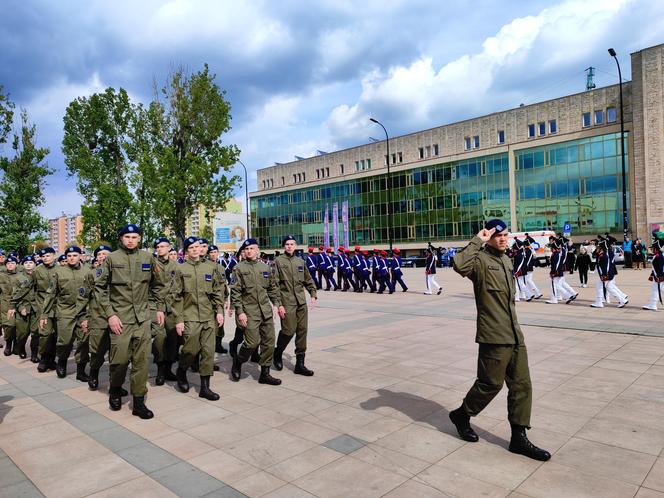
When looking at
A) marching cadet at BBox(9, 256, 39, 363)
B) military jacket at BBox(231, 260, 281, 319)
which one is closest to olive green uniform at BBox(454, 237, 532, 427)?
military jacket at BBox(231, 260, 281, 319)

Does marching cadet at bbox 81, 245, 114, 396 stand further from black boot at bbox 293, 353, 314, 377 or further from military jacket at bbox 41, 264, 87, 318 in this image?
black boot at bbox 293, 353, 314, 377

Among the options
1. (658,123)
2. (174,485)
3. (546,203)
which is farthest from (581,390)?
(546,203)

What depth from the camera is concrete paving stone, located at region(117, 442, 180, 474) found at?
13.0 ft

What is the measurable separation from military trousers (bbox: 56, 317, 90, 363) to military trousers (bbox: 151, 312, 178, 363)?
1.05m

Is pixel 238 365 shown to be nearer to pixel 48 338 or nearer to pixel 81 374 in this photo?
pixel 81 374

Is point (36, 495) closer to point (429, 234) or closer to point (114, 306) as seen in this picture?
point (114, 306)

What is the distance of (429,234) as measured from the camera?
58.2 metres

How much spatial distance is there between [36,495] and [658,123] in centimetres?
4715

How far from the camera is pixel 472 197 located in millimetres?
54156

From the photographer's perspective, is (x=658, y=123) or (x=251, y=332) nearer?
(x=251, y=332)

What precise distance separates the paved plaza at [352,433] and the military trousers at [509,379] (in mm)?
375

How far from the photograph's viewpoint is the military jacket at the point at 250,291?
657cm

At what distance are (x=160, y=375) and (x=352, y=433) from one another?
→ 3.40 m

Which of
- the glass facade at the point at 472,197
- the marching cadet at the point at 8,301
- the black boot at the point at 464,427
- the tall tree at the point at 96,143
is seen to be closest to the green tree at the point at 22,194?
the tall tree at the point at 96,143
